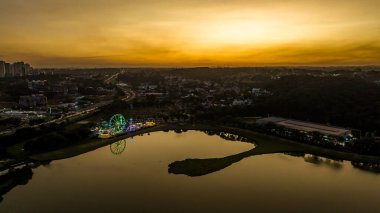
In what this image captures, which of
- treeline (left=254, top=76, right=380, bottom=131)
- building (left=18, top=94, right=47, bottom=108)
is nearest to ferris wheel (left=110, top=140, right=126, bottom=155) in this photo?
treeline (left=254, top=76, right=380, bottom=131)

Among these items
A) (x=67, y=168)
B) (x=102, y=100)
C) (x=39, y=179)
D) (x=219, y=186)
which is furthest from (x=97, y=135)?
(x=102, y=100)

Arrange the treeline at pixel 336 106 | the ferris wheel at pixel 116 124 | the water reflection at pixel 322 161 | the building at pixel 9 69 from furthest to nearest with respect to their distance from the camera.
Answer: the building at pixel 9 69
the treeline at pixel 336 106
the ferris wheel at pixel 116 124
the water reflection at pixel 322 161

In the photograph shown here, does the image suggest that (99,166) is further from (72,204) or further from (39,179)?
(72,204)

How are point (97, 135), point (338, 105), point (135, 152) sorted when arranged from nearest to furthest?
point (135, 152) → point (97, 135) → point (338, 105)

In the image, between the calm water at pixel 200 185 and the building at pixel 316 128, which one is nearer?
the calm water at pixel 200 185

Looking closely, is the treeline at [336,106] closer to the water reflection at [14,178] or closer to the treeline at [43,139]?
the treeline at [43,139]

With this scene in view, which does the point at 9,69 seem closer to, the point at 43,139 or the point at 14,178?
the point at 43,139

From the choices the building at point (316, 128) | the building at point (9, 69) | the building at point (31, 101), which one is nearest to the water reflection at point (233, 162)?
the building at point (316, 128)

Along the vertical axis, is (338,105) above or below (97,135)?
above

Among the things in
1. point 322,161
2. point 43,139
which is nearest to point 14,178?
point 43,139
